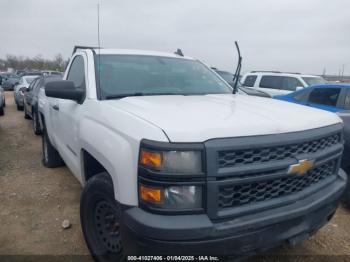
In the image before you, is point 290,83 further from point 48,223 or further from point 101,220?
point 101,220

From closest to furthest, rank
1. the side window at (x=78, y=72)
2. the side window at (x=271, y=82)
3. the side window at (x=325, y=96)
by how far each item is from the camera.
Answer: the side window at (x=78, y=72)
the side window at (x=325, y=96)
the side window at (x=271, y=82)

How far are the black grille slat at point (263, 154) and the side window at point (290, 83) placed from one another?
377 inches

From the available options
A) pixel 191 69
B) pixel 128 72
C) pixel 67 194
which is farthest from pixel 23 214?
pixel 191 69

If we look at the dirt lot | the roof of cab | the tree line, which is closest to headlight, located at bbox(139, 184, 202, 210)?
the dirt lot

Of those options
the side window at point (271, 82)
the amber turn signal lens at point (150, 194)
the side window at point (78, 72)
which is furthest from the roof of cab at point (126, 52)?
the side window at point (271, 82)

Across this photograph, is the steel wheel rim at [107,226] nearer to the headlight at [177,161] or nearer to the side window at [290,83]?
the headlight at [177,161]

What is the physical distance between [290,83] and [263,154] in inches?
401

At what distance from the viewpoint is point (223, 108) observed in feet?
7.95

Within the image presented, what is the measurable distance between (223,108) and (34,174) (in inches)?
154

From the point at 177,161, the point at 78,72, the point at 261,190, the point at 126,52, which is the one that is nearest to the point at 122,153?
the point at 177,161

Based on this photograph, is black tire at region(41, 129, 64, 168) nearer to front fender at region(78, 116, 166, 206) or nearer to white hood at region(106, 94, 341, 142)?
white hood at region(106, 94, 341, 142)

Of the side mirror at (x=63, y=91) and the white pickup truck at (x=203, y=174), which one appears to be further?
the side mirror at (x=63, y=91)

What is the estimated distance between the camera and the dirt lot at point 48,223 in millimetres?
2965

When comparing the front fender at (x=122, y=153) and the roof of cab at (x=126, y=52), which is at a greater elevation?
the roof of cab at (x=126, y=52)
